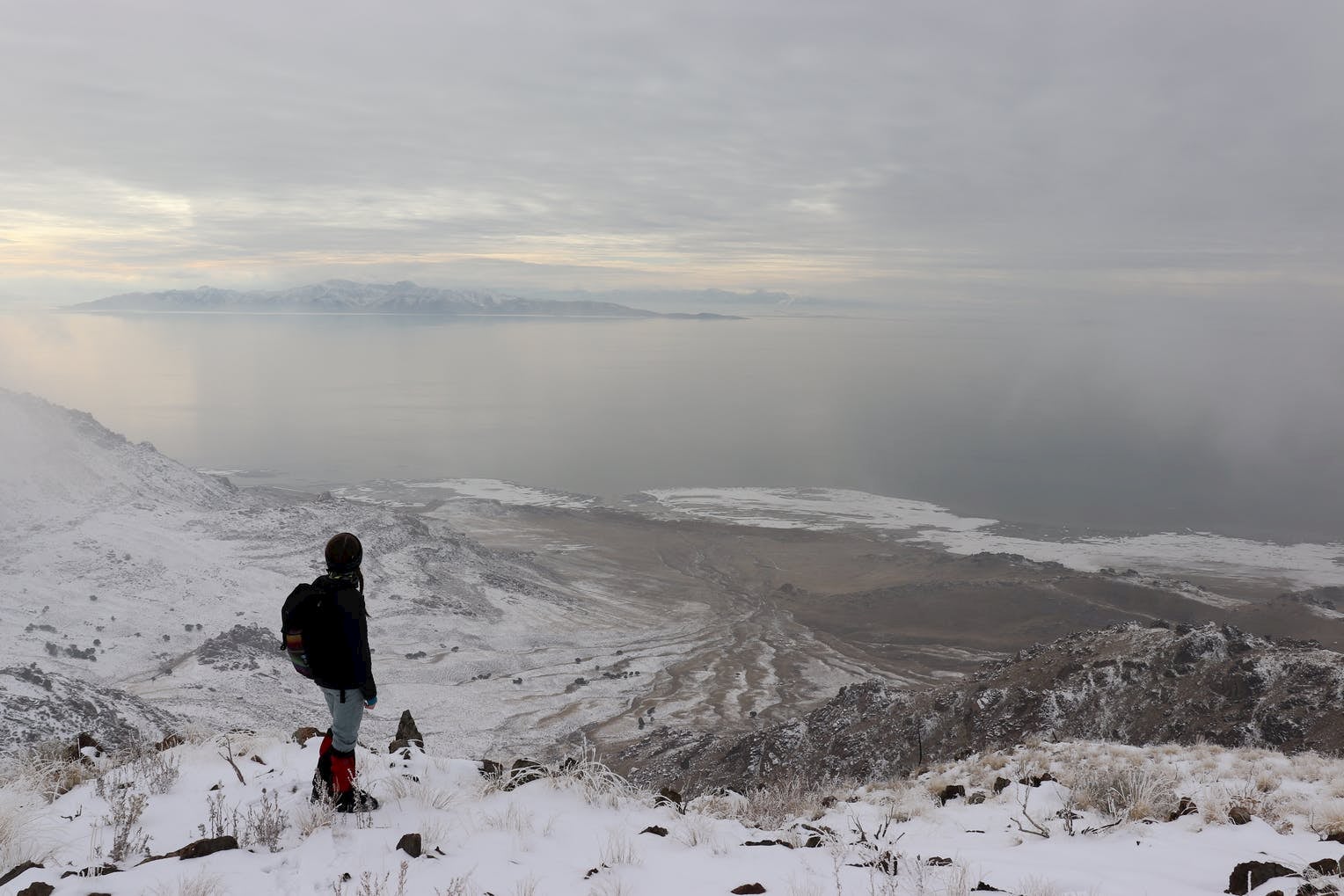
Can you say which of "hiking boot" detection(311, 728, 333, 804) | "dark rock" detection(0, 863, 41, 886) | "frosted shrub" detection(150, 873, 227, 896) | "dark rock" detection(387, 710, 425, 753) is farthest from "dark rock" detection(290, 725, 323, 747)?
"frosted shrub" detection(150, 873, 227, 896)

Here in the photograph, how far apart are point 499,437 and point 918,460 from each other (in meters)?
60.9

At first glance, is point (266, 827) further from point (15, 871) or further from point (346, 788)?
point (15, 871)

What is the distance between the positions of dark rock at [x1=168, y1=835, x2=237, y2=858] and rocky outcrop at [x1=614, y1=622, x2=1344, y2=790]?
13.0m

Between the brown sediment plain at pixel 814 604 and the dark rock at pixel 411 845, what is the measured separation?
74.7 ft

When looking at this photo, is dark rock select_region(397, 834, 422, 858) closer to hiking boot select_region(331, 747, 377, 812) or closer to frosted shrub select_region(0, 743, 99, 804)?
hiking boot select_region(331, 747, 377, 812)

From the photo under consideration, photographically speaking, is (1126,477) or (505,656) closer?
(505,656)

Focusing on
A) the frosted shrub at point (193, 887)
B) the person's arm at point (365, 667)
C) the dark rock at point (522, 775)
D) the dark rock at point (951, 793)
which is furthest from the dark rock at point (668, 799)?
the frosted shrub at point (193, 887)

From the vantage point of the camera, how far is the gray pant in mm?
4996

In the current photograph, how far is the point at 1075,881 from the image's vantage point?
13.6ft

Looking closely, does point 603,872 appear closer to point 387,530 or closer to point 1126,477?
point 387,530

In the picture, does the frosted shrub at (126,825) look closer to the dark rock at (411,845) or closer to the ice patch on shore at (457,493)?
the dark rock at (411,845)

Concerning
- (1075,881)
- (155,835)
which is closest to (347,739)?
(155,835)

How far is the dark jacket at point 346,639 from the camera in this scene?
4.95 m

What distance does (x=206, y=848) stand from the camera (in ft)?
13.6
